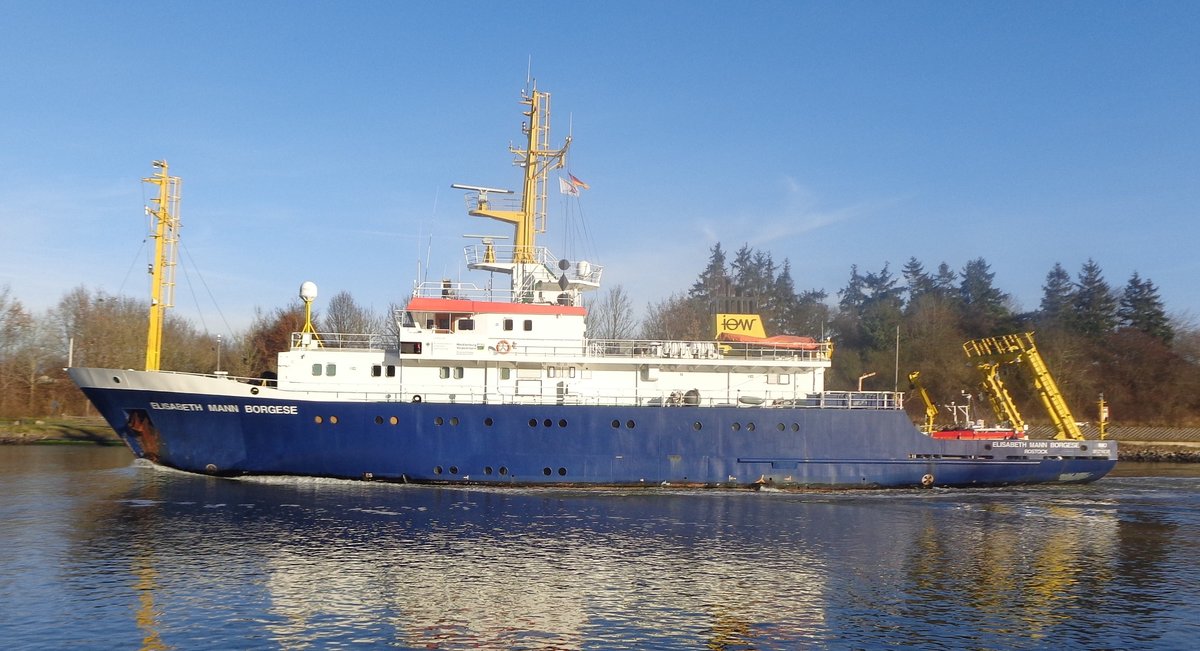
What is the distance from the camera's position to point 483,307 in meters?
28.4

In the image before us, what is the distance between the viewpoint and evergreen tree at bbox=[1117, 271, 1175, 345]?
60.7 meters

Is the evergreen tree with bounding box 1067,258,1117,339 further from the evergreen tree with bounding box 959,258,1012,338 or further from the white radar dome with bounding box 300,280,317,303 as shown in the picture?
the white radar dome with bounding box 300,280,317,303

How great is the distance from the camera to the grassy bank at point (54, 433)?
42281mm

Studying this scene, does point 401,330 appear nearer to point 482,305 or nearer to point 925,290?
point 482,305

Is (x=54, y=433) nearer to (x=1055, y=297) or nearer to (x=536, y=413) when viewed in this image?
(x=536, y=413)

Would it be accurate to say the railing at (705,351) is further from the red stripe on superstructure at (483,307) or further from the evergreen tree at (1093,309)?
the evergreen tree at (1093,309)

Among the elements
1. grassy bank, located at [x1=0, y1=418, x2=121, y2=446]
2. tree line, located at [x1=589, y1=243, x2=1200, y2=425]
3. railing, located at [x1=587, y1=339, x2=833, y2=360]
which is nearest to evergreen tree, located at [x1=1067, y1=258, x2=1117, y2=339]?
tree line, located at [x1=589, y1=243, x2=1200, y2=425]

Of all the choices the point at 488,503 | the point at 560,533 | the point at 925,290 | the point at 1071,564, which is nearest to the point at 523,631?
the point at 560,533

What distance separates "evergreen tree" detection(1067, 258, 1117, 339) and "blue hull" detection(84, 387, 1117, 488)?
4118 cm

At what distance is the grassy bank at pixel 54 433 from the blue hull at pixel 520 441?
18.7 metres

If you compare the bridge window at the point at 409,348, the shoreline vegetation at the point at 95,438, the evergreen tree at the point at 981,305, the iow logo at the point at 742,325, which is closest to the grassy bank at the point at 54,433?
the shoreline vegetation at the point at 95,438

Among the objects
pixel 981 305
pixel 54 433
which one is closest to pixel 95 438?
pixel 54 433

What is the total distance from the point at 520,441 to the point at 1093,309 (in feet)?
171

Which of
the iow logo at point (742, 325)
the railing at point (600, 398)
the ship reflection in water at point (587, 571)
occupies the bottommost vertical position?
the ship reflection in water at point (587, 571)
